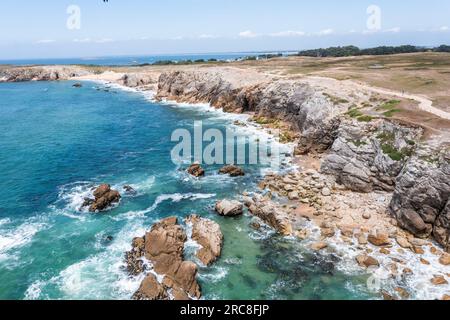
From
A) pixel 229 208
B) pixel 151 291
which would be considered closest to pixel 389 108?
pixel 229 208

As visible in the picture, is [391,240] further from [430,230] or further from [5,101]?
[5,101]

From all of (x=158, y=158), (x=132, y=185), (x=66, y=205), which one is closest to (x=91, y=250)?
(x=66, y=205)

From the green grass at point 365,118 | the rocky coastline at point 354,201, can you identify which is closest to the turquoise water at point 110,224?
the rocky coastline at point 354,201

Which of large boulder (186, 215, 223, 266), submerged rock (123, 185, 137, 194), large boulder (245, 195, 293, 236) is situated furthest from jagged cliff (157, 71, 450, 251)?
submerged rock (123, 185, 137, 194)

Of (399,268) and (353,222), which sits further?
(353,222)

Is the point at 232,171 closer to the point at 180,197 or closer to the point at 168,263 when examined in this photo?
the point at 180,197

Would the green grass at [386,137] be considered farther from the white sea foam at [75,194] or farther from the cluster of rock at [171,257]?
the white sea foam at [75,194]

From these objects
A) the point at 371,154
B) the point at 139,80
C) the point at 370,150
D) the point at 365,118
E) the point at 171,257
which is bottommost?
the point at 171,257

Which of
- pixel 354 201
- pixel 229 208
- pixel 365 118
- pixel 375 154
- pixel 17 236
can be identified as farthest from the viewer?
pixel 365 118
